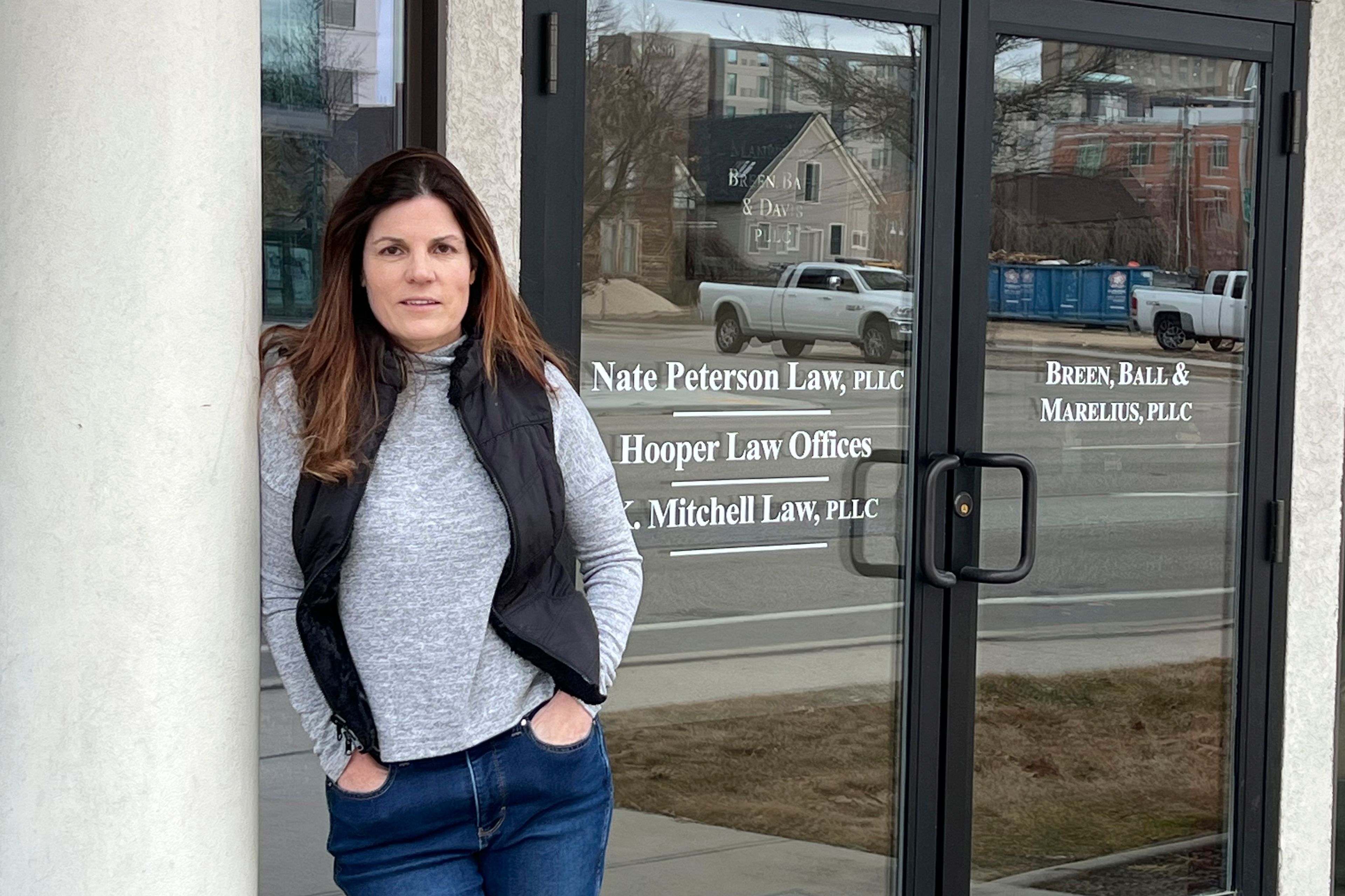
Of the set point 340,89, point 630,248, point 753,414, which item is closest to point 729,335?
point 753,414

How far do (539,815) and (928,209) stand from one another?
1825mm

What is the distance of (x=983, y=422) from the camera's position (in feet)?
12.1

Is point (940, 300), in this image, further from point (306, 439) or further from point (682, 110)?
point (306, 439)

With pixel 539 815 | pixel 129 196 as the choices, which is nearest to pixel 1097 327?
pixel 539 815

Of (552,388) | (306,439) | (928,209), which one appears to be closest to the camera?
(306,439)

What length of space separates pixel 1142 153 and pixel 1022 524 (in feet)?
3.04

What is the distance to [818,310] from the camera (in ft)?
11.4

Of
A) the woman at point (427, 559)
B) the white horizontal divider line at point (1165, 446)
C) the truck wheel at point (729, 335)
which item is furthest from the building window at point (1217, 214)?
the woman at point (427, 559)

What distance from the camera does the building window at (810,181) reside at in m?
3.45

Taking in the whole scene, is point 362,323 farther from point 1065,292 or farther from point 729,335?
point 1065,292

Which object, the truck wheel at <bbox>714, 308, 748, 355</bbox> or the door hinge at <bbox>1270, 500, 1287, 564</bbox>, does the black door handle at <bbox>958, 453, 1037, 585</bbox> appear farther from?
the door hinge at <bbox>1270, 500, 1287, 564</bbox>

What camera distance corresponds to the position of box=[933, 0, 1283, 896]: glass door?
369 centimetres

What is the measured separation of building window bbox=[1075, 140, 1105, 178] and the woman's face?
1997 millimetres

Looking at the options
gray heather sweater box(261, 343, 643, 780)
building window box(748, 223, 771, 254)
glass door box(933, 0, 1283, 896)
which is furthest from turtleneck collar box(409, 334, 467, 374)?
glass door box(933, 0, 1283, 896)
